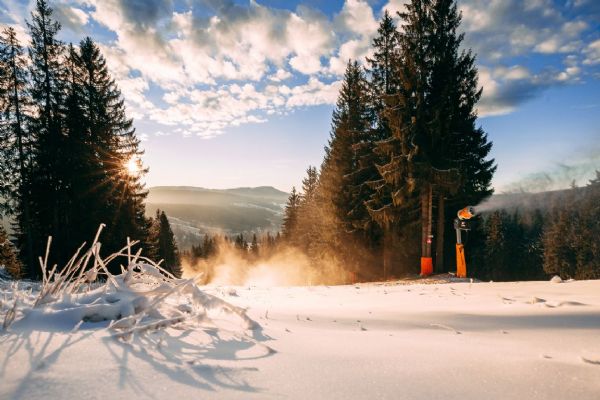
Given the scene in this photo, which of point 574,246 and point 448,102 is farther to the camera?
point 574,246

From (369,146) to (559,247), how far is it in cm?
4465

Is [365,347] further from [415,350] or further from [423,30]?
[423,30]

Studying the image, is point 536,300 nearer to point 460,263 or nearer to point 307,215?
Result: point 460,263

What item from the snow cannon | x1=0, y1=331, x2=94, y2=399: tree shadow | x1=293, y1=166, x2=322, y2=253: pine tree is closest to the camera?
x1=0, y1=331, x2=94, y2=399: tree shadow

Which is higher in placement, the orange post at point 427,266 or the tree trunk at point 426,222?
the tree trunk at point 426,222

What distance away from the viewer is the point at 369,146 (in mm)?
21000

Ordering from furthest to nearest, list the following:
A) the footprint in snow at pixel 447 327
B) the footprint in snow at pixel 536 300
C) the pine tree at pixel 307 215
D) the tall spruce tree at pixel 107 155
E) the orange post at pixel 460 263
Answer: the pine tree at pixel 307 215
the tall spruce tree at pixel 107 155
the orange post at pixel 460 263
the footprint in snow at pixel 536 300
the footprint in snow at pixel 447 327

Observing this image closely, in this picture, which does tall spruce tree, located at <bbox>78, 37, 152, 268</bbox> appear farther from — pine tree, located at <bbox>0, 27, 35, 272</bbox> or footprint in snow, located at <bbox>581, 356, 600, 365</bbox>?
footprint in snow, located at <bbox>581, 356, 600, 365</bbox>

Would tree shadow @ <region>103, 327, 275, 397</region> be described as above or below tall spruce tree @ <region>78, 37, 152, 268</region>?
below

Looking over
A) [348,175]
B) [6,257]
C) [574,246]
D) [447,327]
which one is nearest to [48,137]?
[6,257]

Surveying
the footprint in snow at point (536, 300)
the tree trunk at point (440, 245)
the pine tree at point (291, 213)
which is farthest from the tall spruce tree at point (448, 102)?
the pine tree at point (291, 213)

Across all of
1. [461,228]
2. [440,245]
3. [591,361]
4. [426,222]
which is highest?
[426,222]

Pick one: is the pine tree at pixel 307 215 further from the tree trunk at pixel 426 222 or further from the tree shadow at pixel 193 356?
the tree shadow at pixel 193 356

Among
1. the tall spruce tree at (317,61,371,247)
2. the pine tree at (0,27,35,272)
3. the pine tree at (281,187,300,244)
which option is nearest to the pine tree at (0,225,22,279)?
the pine tree at (0,27,35,272)
